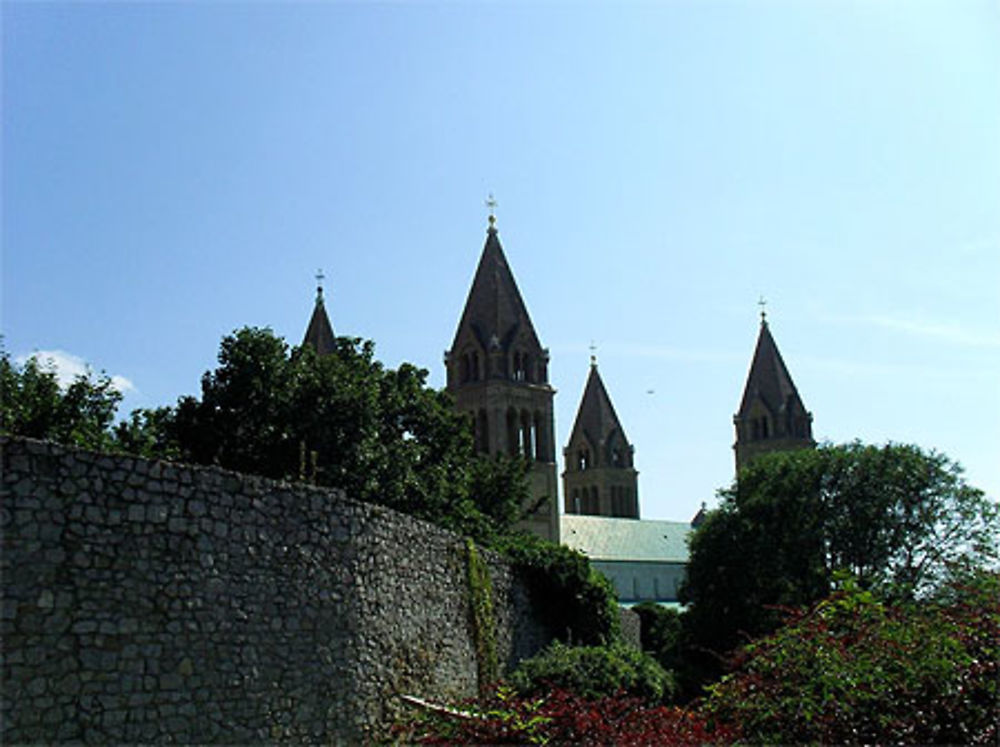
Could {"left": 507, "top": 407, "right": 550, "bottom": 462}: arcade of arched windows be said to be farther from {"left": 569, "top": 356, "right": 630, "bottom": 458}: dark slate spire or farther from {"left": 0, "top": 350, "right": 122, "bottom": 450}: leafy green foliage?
{"left": 0, "top": 350, "right": 122, "bottom": 450}: leafy green foliage

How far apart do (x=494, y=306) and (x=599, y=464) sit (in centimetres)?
2821

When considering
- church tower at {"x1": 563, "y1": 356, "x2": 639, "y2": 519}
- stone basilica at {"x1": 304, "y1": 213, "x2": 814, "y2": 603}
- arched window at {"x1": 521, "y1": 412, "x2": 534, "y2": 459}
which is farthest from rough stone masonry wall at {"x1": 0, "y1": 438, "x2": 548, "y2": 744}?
church tower at {"x1": 563, "y1": 356, "x2": 639, "y2": 519}

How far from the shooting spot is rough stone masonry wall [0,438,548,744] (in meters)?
8.30

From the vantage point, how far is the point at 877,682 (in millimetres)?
9969

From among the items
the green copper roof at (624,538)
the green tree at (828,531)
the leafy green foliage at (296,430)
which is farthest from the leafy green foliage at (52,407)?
the green copper roof at (624,538)

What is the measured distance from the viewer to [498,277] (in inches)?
2862

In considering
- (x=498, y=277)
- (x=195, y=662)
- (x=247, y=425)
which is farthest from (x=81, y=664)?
(x=498, y=277)

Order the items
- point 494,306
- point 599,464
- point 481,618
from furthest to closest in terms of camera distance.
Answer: point 599,464
point 494,306
point 481,618

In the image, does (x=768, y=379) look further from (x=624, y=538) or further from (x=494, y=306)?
(x=494, y=306)

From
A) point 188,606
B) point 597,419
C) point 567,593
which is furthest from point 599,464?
point 188,606

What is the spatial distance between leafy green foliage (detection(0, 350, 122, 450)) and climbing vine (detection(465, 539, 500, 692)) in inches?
326

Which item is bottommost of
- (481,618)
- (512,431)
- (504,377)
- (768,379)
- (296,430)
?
(481,618)

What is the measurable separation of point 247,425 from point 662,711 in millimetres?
18055

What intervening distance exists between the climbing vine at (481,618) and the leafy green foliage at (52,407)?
827cm
